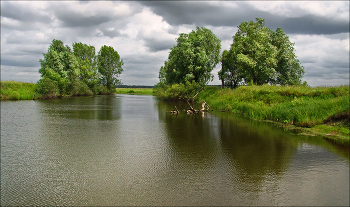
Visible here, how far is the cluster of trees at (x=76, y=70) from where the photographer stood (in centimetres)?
5200

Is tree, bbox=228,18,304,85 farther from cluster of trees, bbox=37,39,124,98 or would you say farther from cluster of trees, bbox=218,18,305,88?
cluster of trees, bbox=37,39,124,98

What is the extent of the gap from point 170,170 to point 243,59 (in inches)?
1105

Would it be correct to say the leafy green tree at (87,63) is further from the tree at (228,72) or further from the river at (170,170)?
the river at (170,170)

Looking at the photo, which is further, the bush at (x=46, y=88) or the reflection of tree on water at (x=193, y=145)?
the bush at (x=46, y=88)

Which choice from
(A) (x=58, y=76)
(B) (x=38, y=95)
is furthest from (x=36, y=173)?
(A) (x=58, y=76)

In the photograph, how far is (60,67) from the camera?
5569 centimetres

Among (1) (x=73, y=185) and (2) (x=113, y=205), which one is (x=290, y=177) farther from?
(1) (x=73, y=185)

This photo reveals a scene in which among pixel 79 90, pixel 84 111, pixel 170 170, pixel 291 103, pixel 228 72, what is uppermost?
pixel 228 72

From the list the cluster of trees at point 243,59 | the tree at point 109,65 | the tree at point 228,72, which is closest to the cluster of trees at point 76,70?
the tree at point 109,65

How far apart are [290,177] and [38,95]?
51.2m

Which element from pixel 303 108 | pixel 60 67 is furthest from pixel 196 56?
pixel 60 67

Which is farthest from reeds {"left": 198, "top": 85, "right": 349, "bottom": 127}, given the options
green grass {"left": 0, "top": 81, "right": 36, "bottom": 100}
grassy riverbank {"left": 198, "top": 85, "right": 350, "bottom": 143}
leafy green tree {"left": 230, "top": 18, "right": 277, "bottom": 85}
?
green grass {"left": 0, "top": 81, "right": 36, "bottom": 100}

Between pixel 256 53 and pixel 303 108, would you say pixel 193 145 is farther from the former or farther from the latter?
pixel 256 53

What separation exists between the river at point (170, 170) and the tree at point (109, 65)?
6971 cm
